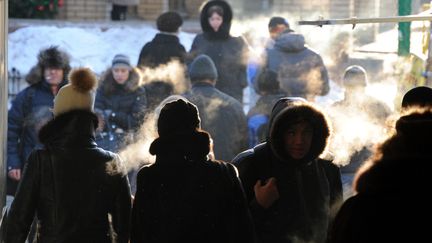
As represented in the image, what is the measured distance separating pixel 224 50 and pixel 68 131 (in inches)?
223

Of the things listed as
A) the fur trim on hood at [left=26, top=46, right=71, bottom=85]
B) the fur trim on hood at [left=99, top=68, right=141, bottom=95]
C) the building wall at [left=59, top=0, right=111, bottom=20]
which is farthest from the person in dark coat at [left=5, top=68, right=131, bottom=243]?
the building wall at [left=59, top=0, right=111, bottom=20]

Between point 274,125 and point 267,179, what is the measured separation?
10.5 inches

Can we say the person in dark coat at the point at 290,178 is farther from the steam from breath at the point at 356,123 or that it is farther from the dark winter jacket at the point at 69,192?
the steam from breath at the point at 356,123

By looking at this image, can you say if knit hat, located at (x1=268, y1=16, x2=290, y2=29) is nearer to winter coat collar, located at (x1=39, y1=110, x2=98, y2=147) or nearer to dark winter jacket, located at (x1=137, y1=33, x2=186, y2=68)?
dark winter jacket, located at (x1=137, y1=33, x2=186, y2=68)

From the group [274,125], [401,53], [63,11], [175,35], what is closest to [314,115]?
[274,125]

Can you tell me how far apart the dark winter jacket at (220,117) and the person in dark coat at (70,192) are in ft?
11.9

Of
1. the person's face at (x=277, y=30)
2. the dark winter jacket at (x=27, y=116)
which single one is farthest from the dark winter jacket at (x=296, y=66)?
the dark winter jacket at (x=27, y=116)

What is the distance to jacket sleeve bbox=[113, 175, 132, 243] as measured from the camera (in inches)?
242

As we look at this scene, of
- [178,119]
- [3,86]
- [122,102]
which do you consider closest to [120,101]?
[122,102]

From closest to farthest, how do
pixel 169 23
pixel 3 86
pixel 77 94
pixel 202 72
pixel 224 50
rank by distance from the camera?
pixel 77 94 < pixel 3 86 < pixel 202 72 < pixel 224 50 < pixel 169 23

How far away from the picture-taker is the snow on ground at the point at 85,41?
17.2m

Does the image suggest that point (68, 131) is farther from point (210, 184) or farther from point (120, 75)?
point (120, 75)

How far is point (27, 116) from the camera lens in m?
9.88

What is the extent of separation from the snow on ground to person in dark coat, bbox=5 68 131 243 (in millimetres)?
Result: 10687
